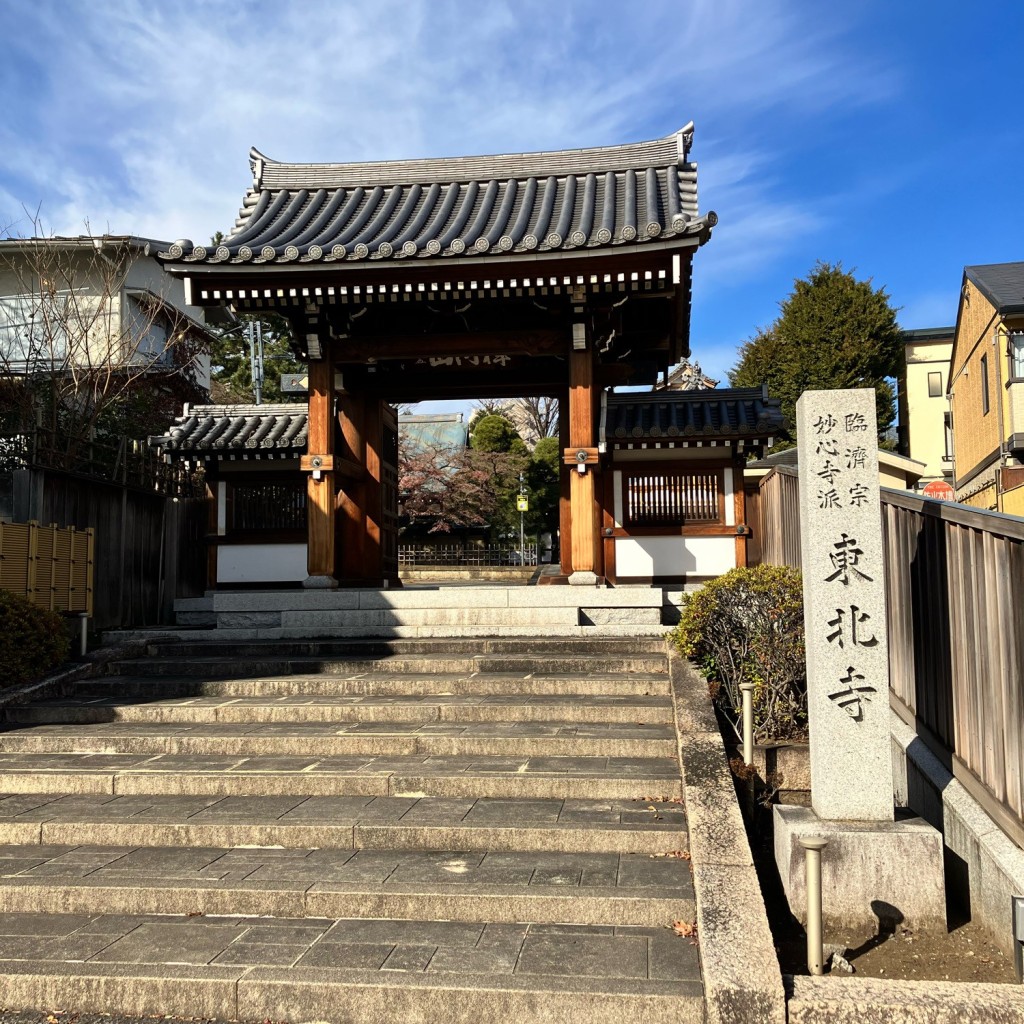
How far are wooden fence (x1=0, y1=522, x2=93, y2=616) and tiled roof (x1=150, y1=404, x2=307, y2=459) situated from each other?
2.44m

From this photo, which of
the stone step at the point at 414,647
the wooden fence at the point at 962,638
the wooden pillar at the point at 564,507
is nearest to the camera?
the wooden fence at the point at 962,638

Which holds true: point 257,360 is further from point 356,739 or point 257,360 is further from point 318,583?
point 356,739

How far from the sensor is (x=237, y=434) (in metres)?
13.7

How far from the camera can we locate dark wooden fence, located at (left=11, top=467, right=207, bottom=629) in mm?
11312

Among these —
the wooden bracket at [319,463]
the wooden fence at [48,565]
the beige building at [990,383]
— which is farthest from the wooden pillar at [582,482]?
the beige building at [990,383]

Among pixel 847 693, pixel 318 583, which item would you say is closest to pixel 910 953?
pixel 847 693

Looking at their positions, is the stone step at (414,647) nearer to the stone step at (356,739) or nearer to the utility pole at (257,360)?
the stone step at (356,739)

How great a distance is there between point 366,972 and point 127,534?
10.7 metres

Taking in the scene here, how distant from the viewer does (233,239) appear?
12.1 meters

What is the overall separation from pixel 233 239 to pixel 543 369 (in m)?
4.84

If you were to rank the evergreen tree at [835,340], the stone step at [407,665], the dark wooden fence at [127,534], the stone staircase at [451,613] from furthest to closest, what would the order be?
the evergreen tree at [835,340] → the dark wooden fence at [127,534] → the stone staircase at [451,613] → the stone step at [407,665]

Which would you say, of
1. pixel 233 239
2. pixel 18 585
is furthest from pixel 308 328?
pixel 18 585

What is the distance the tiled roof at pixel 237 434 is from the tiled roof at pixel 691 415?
4850 mm

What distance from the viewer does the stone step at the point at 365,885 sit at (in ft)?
15.0
